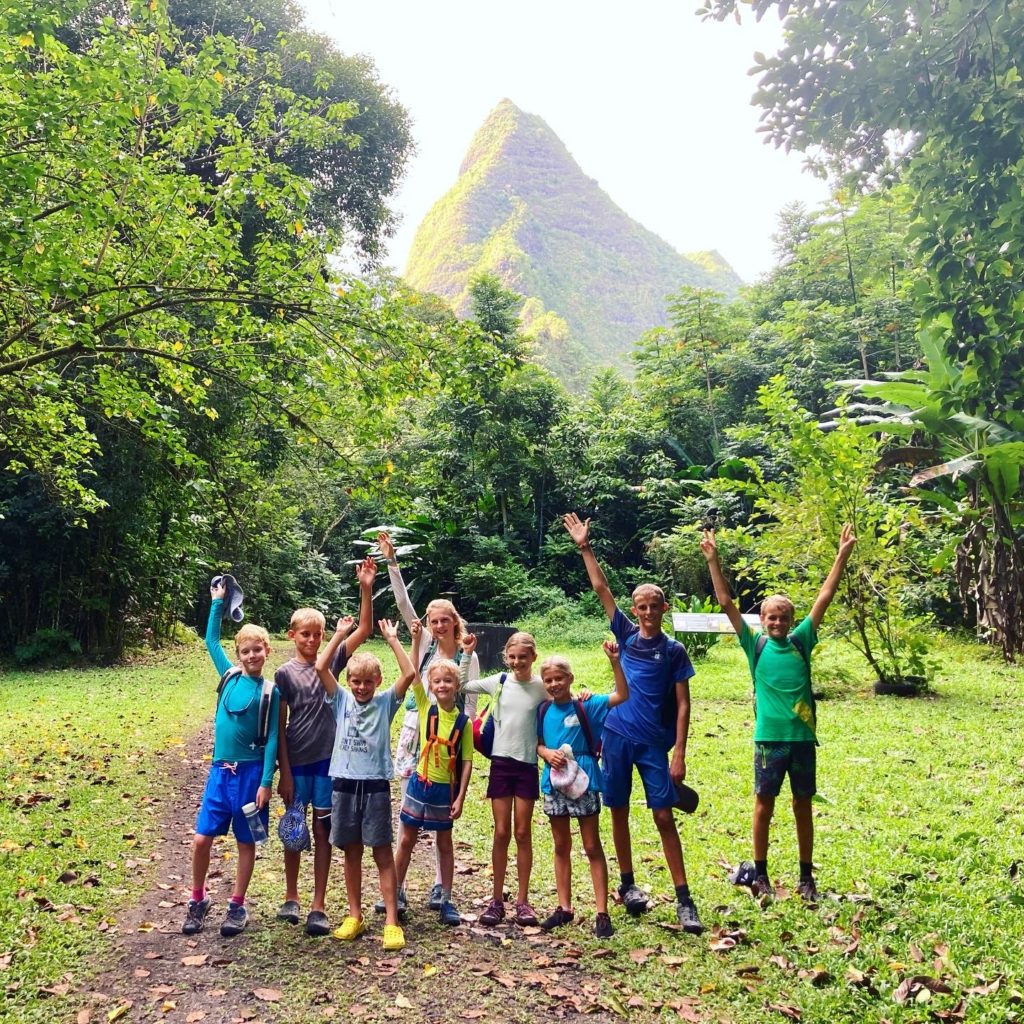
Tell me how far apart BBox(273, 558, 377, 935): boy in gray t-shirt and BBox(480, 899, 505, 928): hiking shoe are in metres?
0.85

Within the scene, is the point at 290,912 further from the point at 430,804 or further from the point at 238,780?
the point at 430,804

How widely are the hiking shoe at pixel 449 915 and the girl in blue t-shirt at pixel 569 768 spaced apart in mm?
475

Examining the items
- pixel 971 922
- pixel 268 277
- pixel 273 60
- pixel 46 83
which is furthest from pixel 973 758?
pixel 273 60

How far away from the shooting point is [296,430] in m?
8.02

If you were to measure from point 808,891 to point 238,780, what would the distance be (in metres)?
3.23

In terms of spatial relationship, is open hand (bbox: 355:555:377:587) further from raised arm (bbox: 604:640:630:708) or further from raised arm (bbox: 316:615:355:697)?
raised arm (bbox: 604:640:630:708)

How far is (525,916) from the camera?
4.52 metres

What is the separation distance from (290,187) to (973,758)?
7788 millimetres

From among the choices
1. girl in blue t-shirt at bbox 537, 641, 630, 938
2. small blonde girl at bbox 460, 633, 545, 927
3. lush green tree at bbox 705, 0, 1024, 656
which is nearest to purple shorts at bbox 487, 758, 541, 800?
small blonde girl at bbox 460, 633, 545, 927

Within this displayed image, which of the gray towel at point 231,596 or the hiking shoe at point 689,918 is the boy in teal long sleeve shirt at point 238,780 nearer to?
the gray towel at point 231,596

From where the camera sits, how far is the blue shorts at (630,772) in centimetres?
450

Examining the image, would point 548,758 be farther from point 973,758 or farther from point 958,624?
point 958,624

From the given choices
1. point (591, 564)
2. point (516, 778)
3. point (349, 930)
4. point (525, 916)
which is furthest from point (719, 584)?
point (349, 930)

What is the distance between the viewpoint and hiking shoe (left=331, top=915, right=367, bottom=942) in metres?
4.29
